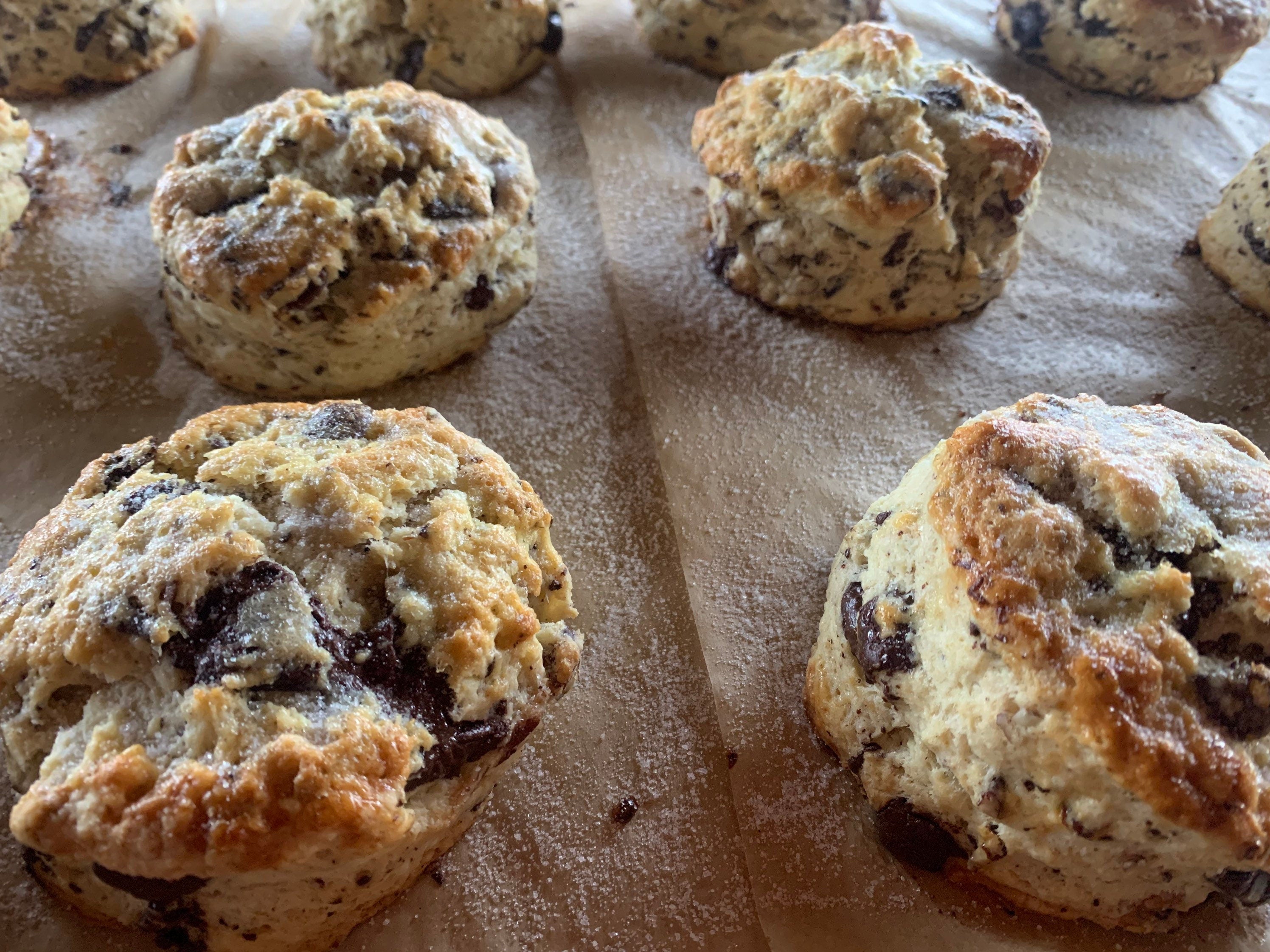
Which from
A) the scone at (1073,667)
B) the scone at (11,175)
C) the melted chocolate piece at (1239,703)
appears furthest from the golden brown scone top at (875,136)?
the scone at (11,175)

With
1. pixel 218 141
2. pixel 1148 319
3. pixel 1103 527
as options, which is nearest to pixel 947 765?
pixel 1103 527

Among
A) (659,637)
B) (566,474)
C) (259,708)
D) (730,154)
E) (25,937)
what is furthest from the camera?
(730,154)

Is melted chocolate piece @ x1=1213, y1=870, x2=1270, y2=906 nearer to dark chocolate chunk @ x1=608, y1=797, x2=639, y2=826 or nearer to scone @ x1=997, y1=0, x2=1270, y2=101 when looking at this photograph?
dark chocolate chunk @ x1=608, y1=797, x2=639, y2=826

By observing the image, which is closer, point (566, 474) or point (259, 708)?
point (259, 708)

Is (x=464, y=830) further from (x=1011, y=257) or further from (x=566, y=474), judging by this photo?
(x=1011, y=257)

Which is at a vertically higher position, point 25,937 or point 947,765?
point 947,765

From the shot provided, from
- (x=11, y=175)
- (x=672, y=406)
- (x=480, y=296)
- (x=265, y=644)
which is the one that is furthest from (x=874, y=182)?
(x=11, y=175)
